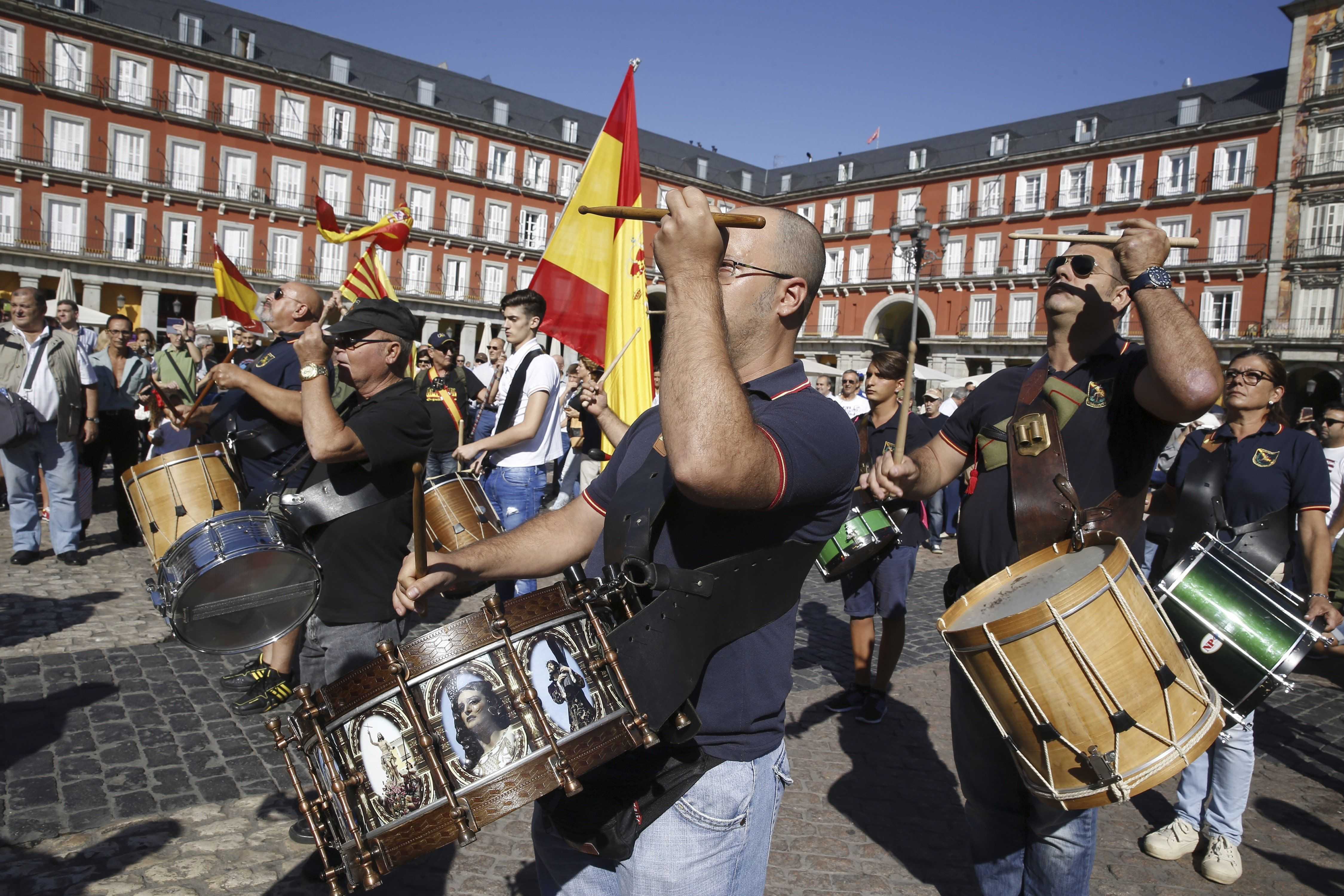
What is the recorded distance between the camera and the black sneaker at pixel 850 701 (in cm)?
570

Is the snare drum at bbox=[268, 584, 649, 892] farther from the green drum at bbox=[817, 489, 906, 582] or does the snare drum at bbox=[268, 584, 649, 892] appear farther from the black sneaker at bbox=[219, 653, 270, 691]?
the black sneaker at bbox=[219, 653, 270, 691]

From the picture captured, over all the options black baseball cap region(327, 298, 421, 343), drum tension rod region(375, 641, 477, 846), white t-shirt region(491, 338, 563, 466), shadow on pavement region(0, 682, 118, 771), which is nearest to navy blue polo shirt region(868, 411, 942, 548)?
white t-shirt region(491, 338, 563, 466)

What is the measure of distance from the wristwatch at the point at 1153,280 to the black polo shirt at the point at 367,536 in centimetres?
266

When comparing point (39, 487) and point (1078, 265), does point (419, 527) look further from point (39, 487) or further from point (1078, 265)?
point (39, 487)

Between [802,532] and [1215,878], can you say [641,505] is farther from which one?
[1215,878]

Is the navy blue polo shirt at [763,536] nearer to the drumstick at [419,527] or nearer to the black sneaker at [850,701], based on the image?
the drumstick at [419,527]

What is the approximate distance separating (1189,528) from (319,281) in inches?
1858

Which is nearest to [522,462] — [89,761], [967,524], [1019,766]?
[89,761]

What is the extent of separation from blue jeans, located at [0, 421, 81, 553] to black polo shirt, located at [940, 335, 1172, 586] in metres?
8.08

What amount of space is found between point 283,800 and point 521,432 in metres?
2.82

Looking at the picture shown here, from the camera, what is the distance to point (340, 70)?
157ft

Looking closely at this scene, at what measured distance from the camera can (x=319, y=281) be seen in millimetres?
46188

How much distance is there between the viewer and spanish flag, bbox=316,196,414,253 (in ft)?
28.9

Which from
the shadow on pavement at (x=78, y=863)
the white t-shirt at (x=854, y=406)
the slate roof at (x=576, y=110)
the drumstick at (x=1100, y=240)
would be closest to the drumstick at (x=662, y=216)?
the drumstick at (x=1100, y=240)
